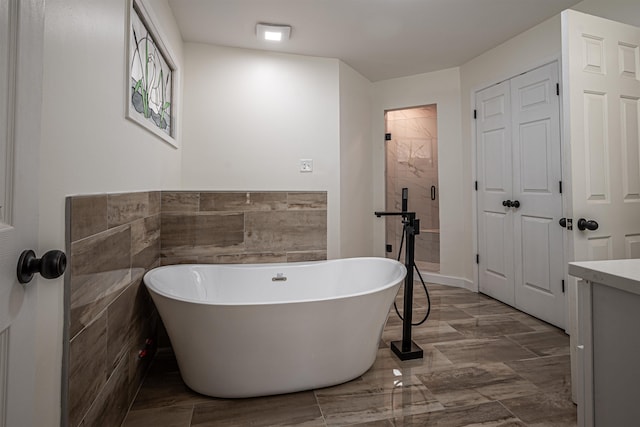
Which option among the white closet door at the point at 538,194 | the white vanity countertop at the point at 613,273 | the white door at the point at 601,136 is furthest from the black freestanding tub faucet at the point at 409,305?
the white closet door at the point at 538,194

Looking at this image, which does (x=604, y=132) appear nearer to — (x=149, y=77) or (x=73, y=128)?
(x=73, y=128)

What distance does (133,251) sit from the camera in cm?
176

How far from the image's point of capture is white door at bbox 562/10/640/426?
5.51ft

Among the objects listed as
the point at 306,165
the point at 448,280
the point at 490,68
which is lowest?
the point at 448,280

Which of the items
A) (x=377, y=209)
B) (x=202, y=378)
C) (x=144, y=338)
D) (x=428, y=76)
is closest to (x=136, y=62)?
(x=144, y=338)

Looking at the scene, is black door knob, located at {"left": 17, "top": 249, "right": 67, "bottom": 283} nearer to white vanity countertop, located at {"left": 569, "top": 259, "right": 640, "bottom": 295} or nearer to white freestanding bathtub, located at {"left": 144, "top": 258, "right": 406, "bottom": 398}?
white freestanding bathtub, located at {"left": 144, "top": 258, "right": 406, "bottom": 398}

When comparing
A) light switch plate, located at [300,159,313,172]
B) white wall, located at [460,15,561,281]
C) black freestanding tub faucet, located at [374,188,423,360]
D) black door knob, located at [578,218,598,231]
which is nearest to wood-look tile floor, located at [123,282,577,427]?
black freestanding tub faucet, located at [374,188,423,360]

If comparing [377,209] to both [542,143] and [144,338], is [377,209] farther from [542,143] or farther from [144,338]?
[144,338]

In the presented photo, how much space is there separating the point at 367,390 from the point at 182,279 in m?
1.38

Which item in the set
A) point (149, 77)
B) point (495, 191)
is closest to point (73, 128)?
point (149, 77)

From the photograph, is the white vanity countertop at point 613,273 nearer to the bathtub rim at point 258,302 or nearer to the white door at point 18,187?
the bathtub rim at point 258,302

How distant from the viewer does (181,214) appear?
103 inches

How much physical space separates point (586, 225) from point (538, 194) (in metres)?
1.35

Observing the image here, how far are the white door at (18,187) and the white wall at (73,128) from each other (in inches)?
11.7
